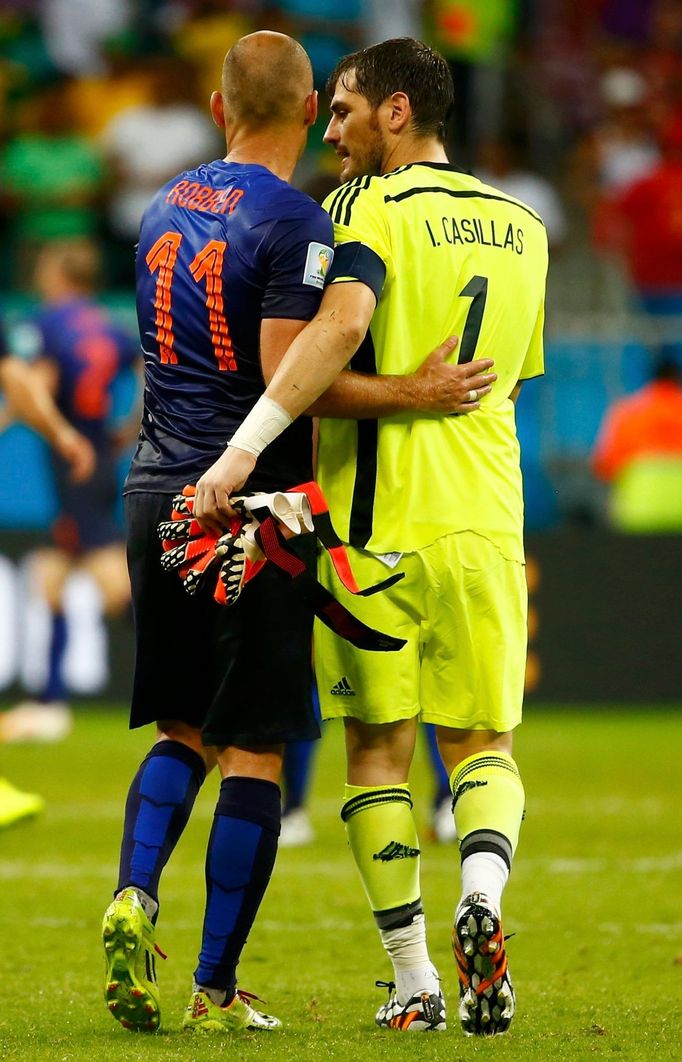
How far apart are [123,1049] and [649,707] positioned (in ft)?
27.8

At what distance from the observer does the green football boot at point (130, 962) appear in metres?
3.73

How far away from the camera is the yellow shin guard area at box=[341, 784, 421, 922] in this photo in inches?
160

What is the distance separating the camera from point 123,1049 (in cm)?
374

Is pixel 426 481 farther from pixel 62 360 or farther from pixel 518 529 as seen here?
pixel 62 360

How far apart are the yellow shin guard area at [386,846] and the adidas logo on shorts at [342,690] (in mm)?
223

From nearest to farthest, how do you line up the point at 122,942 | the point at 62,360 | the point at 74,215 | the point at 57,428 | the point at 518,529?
the point at 122,942 < the point at 518,529 < the point at 57,428 < the point at 62,360 < the point at 74,215

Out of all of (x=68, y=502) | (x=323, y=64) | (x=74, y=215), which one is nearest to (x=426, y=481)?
(x=68, y=502)

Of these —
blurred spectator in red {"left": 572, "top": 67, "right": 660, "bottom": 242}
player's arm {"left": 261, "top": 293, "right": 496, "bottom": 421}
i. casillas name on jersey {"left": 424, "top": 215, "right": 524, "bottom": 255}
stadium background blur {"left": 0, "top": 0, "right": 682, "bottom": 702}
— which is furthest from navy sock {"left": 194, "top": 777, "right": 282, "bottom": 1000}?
blurred spectator in red {"left": 572, "top": 67, "right": 660, "bottom": 242}

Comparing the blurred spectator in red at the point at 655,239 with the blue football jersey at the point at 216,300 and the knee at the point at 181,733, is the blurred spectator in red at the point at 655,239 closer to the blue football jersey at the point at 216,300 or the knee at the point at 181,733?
the blue football jersey at the point at 216,300

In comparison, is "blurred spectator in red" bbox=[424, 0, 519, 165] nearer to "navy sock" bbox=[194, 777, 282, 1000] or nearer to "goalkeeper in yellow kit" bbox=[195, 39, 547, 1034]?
"goalkeeper in yellow kit" bbox=[195, 39, 547, 1034]

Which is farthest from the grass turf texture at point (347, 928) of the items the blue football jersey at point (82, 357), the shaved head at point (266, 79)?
the blue football jersey at point (82, 357)

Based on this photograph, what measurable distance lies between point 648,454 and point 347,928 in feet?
24.9

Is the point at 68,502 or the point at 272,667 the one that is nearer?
the point at 272,667

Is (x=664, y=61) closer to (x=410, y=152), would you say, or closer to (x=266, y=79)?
(x=410, y=152)
